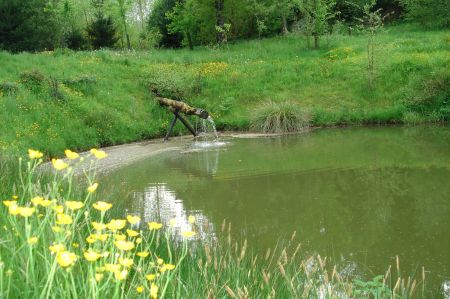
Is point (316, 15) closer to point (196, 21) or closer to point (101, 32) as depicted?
point (196, 21)

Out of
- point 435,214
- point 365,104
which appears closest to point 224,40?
point 365,104

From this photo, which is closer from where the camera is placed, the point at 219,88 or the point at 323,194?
the point at 323,194

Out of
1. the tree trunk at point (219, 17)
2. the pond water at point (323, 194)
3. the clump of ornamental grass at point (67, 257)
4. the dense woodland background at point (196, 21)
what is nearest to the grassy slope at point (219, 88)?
the pond water at point (323, 194)

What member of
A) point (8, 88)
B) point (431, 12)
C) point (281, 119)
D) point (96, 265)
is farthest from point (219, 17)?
point (96, 265)

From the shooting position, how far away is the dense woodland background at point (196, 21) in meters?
28.6

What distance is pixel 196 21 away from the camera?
112 ft

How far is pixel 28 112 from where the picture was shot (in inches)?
605

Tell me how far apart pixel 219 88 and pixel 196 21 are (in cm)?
1432

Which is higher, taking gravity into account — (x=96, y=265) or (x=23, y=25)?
(x=23, y=25)

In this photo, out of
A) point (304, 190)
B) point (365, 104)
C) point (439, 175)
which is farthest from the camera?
point (365, 104)

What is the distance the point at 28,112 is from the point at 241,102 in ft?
26.7

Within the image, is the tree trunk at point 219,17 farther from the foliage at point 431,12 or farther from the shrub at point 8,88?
the shrub at point 8,88

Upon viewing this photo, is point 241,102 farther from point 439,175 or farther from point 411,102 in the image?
point 439,175

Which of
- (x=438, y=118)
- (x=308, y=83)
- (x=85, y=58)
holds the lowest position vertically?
(x=438, y=118)
